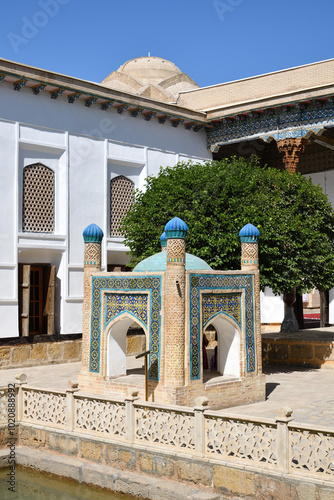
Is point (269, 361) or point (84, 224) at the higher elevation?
A: point (84, 224)

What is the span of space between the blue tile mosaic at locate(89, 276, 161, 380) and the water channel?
2.19 m

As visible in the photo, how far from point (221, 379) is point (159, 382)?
1.25 meters

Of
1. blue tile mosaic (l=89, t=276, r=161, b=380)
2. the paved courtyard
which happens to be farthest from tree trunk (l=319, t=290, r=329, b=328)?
blue tile mosaic (l=89, t=276, r=161, b=380)

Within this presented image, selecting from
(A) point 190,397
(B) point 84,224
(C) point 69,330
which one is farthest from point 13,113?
(A) point 190,397

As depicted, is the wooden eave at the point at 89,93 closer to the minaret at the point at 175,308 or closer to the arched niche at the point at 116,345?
the arched niche at the point at 116,345

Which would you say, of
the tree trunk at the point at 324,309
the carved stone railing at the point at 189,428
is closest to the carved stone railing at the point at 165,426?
the carved stone railing at the point at 189,428

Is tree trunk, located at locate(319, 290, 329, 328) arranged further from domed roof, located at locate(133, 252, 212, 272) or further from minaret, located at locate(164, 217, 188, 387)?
minaret, located at locate(164, 217, 188, 387)

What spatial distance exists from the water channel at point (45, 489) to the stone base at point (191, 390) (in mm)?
1703

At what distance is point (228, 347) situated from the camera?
36.5 feet

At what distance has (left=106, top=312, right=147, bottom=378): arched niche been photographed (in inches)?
424

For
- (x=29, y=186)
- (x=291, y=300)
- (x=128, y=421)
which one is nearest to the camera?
(x=128, y=421)

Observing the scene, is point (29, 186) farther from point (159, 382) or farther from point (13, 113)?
point (159, 382)

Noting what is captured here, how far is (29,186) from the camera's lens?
1594cm

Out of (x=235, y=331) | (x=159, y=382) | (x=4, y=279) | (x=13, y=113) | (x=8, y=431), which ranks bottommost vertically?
(x=8, y=431)
